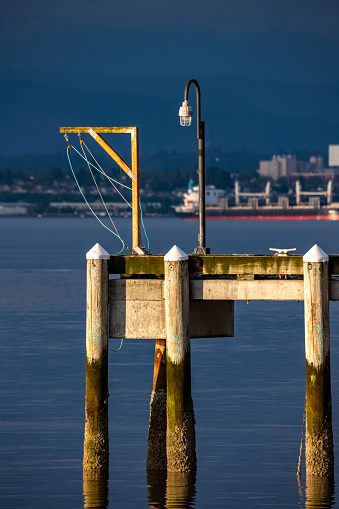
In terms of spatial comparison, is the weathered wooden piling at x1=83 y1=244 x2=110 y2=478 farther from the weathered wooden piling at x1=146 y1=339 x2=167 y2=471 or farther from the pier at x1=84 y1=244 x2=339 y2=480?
the weathered wooden piling at x1=146 y1=339 x2=167 y2=471

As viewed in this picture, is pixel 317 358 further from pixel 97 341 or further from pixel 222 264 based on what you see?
pixel 97 341

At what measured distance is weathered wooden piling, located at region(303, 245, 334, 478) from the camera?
17.7m

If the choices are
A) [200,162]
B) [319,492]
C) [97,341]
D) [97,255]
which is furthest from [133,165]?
[319,492]

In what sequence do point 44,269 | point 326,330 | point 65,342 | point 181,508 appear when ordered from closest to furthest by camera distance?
point 326,330, point 181,508, point 65,342, point 44,269

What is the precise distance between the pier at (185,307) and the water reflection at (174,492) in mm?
543

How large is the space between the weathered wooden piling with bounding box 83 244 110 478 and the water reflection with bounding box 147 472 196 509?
1.60 metres

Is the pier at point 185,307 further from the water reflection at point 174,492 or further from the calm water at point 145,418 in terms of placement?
the calm water at point 145,418

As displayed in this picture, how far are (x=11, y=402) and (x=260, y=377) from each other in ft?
26.6

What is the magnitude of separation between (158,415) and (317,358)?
3.73 m

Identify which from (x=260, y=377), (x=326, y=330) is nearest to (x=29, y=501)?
(x=326, y=330)

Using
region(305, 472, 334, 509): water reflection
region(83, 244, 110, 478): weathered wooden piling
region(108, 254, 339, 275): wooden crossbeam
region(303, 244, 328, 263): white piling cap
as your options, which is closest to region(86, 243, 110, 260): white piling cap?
region(83, 244, 110, 478): weathered wooden piling

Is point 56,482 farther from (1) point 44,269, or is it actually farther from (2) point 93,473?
(1) point 44,269

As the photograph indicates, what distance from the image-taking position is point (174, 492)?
19609 millimetres

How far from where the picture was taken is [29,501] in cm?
1959
